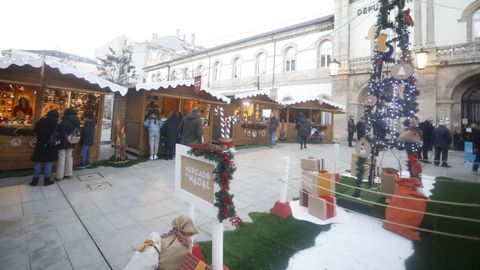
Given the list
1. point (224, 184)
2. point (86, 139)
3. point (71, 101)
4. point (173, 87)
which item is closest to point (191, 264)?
point (224, 184)

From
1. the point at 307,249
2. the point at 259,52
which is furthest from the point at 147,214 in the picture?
the point at 259,52

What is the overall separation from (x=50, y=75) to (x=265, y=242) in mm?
8295

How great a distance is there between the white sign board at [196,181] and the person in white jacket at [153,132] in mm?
6718

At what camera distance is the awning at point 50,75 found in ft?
21.4

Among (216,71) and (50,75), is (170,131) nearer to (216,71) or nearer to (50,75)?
(50,75)

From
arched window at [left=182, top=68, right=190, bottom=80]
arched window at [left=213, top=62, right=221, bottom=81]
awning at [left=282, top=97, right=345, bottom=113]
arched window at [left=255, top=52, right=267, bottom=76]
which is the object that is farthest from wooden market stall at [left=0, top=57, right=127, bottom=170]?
arched window at [left=182, top=68, right=190, bottom=80]

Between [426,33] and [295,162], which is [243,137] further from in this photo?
[426,33]

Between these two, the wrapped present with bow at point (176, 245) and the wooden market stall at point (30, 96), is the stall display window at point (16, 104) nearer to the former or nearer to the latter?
the wooden market stall at point (30, 96)

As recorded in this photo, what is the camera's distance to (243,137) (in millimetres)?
14227

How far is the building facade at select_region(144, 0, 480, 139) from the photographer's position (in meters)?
14.4

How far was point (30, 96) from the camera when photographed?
825 centimetres

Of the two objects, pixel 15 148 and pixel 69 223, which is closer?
pixel 69 223

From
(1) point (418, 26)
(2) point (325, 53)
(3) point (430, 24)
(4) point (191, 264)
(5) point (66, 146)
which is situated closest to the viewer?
(4) point (191, 264)

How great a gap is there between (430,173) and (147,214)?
30.9ft
